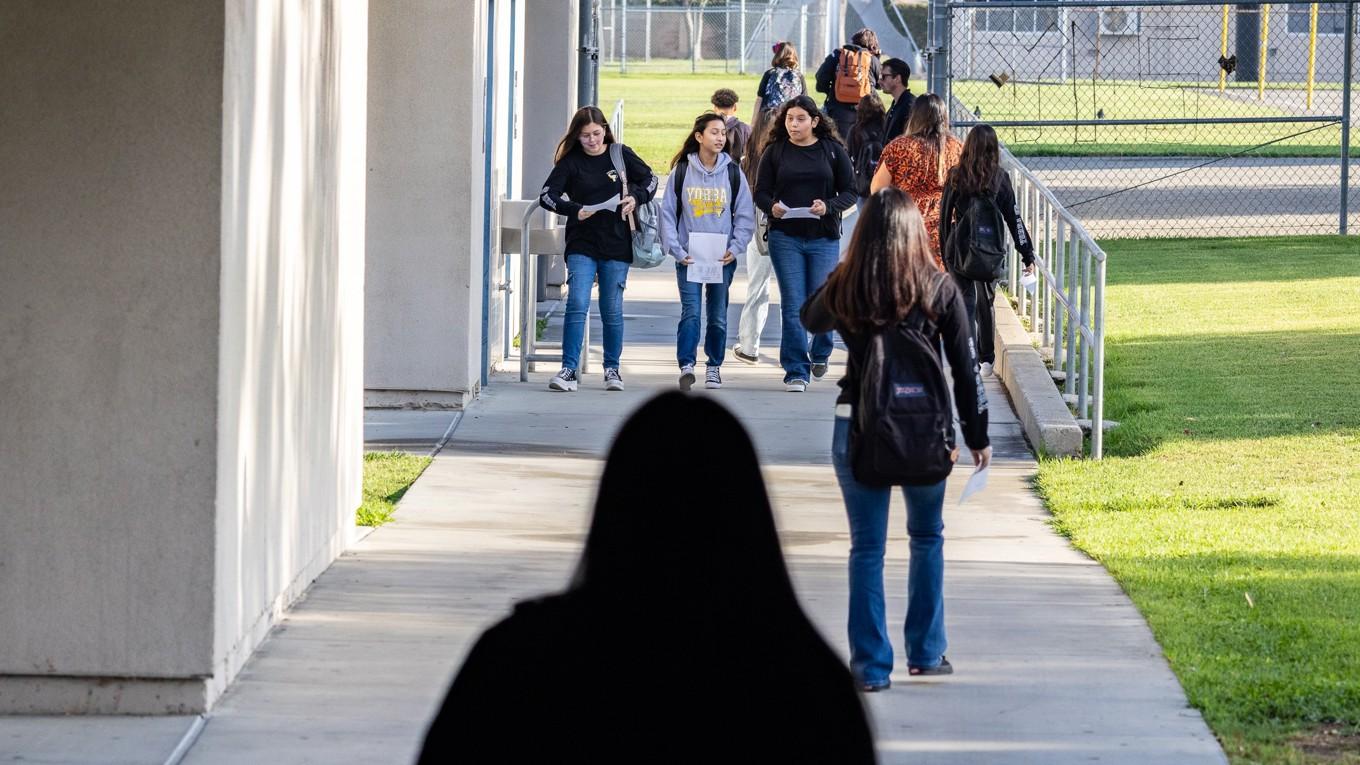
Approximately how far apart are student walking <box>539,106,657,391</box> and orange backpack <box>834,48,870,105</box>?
20.5 ft

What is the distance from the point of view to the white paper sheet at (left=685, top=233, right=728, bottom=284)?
12.5 meters

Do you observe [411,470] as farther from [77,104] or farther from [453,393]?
[77,104]

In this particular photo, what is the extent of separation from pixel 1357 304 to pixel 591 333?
6068 mm

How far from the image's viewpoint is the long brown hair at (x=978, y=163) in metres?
11.1

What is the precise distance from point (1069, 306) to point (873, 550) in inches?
216

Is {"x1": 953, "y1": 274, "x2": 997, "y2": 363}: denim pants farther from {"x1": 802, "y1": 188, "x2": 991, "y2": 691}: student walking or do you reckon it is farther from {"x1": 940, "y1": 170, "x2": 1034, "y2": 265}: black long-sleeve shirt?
{"x1": 802, "y1": 188, "x2": 991, "y2": 691}: student walking

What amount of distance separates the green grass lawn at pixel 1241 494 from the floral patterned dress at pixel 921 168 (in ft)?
5.25

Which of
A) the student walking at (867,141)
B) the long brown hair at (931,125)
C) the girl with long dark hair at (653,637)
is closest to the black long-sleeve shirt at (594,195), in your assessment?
the long brown hair at (931,125)

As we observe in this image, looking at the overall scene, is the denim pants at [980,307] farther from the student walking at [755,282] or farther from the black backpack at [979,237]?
the student walking at [755,282]

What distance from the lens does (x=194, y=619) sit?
575cm

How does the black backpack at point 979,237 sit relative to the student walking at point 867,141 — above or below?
below

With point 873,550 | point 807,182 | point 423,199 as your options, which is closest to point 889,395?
point 873,550

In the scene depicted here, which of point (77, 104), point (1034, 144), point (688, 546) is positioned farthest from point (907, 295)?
point (1034, 144)

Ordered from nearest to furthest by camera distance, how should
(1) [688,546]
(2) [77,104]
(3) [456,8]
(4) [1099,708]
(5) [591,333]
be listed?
1. (1) [688,546]
2. (2) [77,104]
3. (4) [1099,708]
4. (3) [456,8]
5. (5) [591,333]
